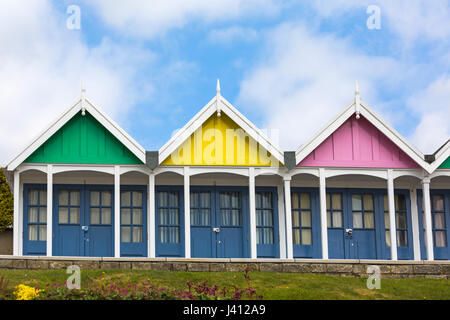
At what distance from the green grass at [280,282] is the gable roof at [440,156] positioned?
5038 mm

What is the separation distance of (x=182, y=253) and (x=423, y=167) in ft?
27.6

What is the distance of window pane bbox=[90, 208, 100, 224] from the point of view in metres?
22.5

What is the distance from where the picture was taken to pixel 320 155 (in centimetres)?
2197

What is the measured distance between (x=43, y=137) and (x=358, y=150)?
10.1m

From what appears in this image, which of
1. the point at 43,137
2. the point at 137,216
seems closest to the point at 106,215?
the point at 137,216

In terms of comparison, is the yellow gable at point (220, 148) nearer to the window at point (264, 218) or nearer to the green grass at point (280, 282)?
the window at point (264, 218)

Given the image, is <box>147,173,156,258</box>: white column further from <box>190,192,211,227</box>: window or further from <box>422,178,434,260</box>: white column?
<box>422,178,434,260</box>: white column

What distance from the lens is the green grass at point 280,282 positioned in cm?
1560

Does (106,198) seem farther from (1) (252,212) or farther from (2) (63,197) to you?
(1) (252,212)

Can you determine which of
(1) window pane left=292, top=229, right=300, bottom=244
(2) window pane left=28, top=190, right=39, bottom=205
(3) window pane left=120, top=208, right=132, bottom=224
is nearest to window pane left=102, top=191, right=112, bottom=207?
(3) window pane left=120, top=208, right=132, bottom=224

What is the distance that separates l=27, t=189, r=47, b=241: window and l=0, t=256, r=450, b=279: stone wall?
14.8 ft

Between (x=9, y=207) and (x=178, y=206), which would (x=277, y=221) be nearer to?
(x=178, y=206)

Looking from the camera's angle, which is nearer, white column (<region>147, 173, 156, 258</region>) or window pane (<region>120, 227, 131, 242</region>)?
white column (<region>147, 173, 156, 258</region>)
